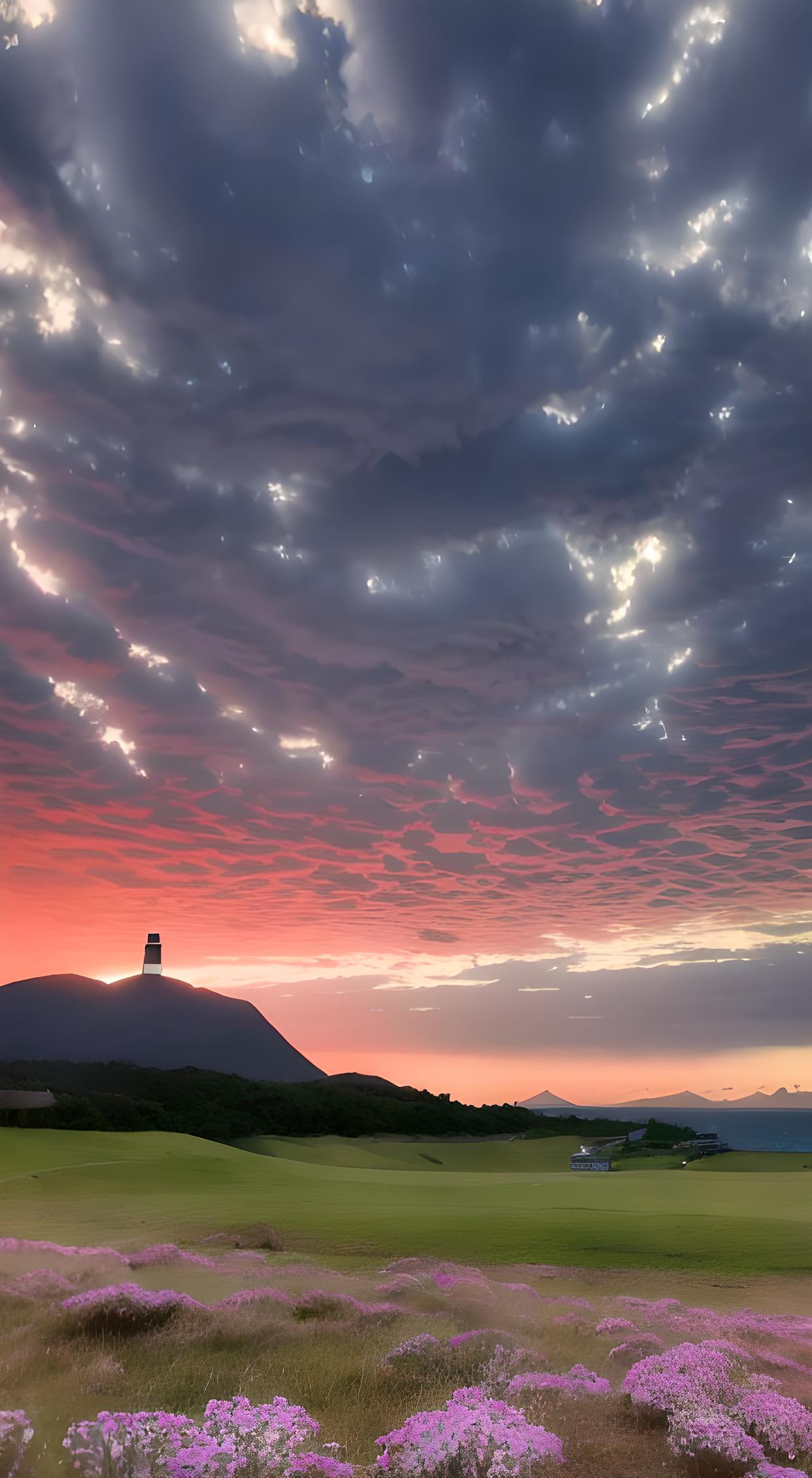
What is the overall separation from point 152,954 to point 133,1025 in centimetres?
3947

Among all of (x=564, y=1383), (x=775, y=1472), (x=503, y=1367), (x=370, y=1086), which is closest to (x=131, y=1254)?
(x=503, y=1367)

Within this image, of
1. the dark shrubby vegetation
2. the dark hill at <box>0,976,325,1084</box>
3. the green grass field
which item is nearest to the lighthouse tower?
the dark hill at <box>0,976,325,1084</box>

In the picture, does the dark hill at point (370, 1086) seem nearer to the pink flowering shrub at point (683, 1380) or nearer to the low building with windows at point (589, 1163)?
the low building with windows at point (589, 1163)

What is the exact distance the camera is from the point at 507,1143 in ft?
224

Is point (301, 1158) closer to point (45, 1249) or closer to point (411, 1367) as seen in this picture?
point (45, 1249)

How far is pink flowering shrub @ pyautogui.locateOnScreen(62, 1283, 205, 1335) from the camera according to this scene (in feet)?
37.0

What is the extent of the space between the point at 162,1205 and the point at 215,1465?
19.4m

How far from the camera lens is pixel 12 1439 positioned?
687 centimetres

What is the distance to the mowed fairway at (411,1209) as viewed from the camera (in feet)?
59.1

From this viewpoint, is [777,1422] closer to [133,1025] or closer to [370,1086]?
[370,1086]

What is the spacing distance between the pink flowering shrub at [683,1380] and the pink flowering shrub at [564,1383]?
310 mm

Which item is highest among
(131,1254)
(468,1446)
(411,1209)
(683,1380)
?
(468,1446)

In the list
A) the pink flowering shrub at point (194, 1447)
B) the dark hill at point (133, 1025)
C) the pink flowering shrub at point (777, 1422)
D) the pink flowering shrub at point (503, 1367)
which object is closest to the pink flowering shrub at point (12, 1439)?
the pink flowering shrub at point (194, 1447)

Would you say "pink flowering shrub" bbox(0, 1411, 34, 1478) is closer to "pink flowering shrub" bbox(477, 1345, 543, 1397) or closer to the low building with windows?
"pink flowering shrub" bbox(477, 1345, 543, 1397)
